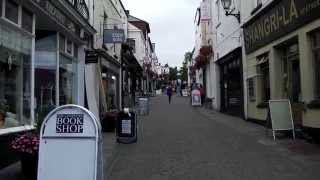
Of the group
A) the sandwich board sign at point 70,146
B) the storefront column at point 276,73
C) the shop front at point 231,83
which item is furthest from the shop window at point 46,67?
the shop front at point 231,83

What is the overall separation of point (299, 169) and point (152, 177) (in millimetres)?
2801

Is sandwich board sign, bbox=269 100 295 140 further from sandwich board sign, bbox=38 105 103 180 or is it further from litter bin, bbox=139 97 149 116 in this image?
litter bin, bbox=139 97 149 116

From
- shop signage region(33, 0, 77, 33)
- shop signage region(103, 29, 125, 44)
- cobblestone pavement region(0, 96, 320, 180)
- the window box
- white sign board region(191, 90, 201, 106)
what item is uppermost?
shop signage region(103, 29, 125, 44)

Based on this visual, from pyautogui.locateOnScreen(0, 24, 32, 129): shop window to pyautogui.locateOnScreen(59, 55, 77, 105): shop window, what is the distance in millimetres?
3458

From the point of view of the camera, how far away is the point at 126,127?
14922 millimetres

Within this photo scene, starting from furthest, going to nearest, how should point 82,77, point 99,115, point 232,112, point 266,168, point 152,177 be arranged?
point 232,112
point 99,115
point 82,77
point 266,168
point 152,177

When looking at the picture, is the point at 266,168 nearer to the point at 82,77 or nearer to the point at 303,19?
the point at 303,19

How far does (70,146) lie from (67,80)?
10069 millimetres

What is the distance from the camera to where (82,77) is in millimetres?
18438

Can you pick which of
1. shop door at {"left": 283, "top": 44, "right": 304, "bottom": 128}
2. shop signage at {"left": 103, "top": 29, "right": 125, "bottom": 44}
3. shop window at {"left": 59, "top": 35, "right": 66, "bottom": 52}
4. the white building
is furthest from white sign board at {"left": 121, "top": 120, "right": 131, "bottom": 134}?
shop signage at {"left": 103, "top": 29, "right": 125, "bottom": 44}

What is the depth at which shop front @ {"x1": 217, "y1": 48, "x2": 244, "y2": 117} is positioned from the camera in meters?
24.2

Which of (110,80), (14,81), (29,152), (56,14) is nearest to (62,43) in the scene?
(56,14)

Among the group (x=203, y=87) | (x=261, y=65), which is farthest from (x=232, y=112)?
(x=203, y=87)

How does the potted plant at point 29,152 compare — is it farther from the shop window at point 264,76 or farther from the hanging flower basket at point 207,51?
the hanging flower basket at point 207,51
